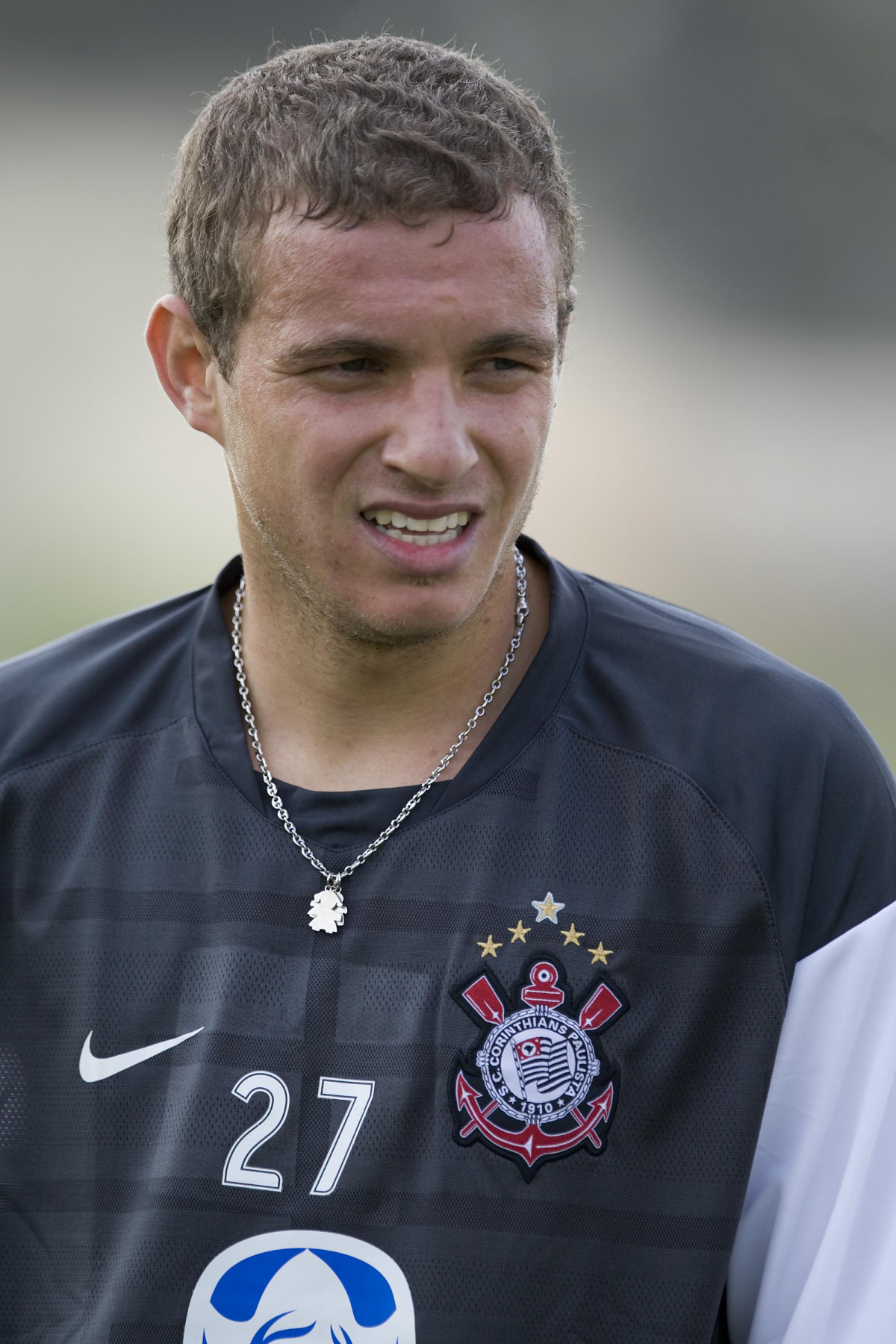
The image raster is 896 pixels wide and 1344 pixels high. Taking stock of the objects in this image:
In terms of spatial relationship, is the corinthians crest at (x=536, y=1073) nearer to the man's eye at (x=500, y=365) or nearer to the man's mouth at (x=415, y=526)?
the man's mouth at (x=415, y=526)

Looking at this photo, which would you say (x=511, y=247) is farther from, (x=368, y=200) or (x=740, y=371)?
(x=740, y=371)

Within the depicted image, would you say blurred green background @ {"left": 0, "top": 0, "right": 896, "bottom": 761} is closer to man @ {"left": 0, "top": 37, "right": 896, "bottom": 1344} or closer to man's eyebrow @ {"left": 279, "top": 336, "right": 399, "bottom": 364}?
man @ {"left": 0, "top": 37, "right": 896, "bottom": 1344}

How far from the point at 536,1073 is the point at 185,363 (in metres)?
0.79

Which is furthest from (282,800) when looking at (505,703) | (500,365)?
(500,365)

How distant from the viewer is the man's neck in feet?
4.34

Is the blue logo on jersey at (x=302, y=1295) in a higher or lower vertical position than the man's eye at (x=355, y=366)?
lower

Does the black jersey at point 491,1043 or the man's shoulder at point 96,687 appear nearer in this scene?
the black jersey at point 491,1043

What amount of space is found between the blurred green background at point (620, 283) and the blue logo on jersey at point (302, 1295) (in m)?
5.97

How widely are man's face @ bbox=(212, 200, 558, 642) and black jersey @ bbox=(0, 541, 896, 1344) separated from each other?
18 cm

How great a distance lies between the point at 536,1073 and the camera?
46.4 inches

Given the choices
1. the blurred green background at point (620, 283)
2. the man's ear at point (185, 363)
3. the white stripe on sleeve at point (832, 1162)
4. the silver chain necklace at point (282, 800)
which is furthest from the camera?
the blurred green background at point (620, 283)

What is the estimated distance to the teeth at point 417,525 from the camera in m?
1.20

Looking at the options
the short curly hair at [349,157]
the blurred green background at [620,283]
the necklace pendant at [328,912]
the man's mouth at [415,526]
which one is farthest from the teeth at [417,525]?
the blurred green background at [620,283]

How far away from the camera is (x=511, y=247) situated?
1184mm
